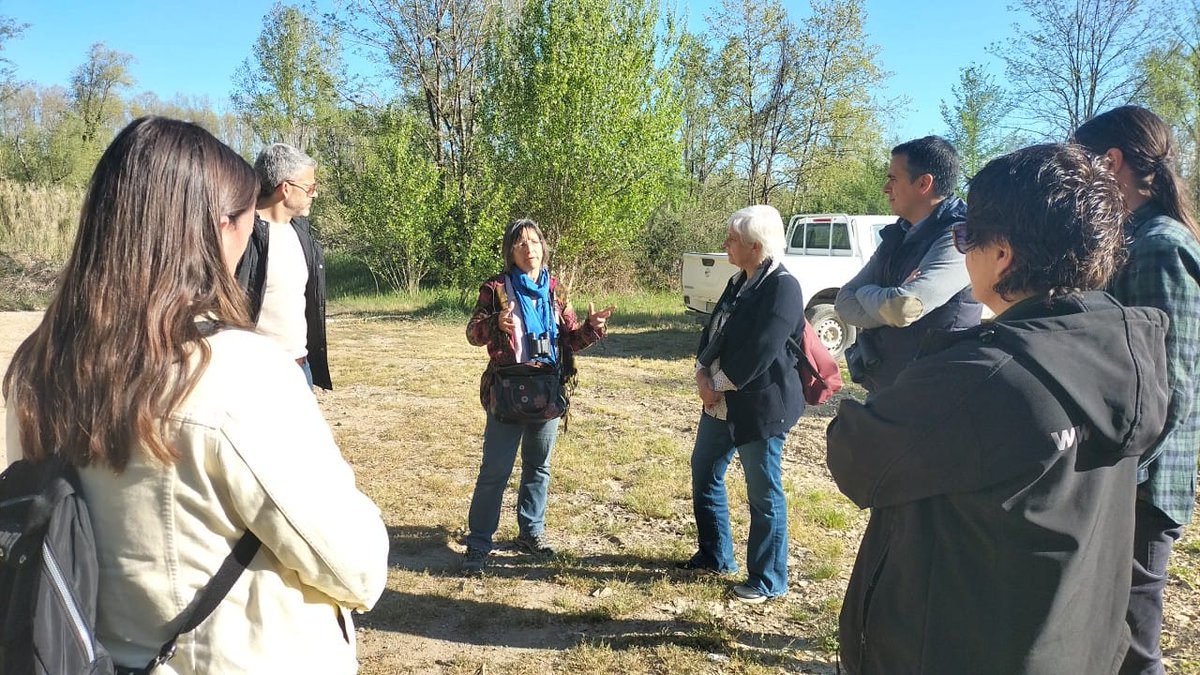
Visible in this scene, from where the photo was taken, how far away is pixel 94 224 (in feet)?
4.05

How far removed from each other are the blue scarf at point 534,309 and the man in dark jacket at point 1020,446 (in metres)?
2.40

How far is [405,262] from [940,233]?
1650 centimetres

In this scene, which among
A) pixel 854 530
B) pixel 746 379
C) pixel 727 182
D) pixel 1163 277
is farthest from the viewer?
pixel 727 182

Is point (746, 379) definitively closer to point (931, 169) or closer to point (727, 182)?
point (931, 169)

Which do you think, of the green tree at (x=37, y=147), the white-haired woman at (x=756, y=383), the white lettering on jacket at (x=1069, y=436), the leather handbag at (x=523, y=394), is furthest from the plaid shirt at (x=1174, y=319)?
the green tree at (x=37, y=147)

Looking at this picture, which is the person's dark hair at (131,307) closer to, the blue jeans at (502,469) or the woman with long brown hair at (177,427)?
the woman with long brown hair at (177,427)

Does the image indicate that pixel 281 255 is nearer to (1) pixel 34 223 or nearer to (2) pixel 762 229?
(2) pixel 762 229

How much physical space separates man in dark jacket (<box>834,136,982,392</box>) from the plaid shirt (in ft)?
2.41

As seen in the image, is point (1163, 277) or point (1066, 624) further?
point (1163, 277)

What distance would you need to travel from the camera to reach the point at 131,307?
1.19 m

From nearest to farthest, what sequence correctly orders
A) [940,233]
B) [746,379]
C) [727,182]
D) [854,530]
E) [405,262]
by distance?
1. [940,233]
2. [746,379]
3. [854,530]
4. [405,262]
5. [727,182]

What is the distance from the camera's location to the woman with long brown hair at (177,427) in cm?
117

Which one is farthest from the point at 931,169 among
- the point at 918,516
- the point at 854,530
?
the point at 854,530

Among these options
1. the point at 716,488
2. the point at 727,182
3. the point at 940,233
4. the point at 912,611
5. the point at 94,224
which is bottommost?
the point at 716,488
